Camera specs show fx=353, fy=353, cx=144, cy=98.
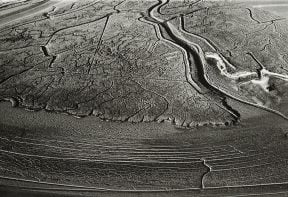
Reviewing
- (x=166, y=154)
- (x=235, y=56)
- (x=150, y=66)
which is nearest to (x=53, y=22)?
(x=150, y=66)

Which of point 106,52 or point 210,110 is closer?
point 210,110

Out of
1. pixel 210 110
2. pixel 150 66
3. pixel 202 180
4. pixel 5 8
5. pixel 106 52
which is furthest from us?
pixel 5 8

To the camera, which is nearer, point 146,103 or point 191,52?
point 146,103

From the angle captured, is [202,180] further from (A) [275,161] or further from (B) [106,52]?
(B) [106,52]

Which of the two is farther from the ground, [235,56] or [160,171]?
[235,56]

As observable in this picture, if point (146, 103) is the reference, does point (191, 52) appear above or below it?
above

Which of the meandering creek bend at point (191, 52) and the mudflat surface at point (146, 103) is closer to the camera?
the mudflat surface at point (146, 103)

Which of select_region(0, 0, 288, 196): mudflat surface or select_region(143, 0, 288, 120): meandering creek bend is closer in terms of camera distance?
select_region(0, 0, 288, 196): mudflat surface

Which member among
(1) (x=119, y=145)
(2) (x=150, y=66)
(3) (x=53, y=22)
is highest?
(3) (x=53, y=22)
